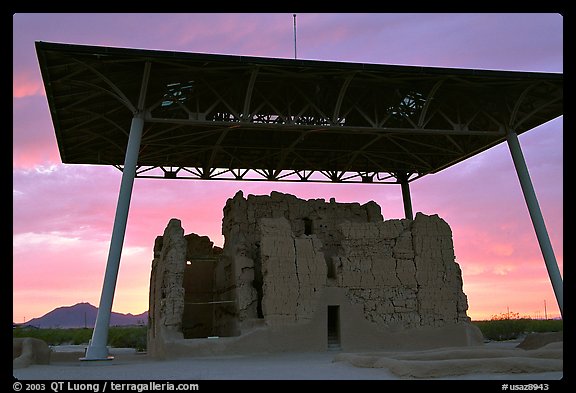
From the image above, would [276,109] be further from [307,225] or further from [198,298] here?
[198,298]

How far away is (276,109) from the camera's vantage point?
70.8ft

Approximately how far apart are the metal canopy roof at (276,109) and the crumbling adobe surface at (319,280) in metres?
3.10

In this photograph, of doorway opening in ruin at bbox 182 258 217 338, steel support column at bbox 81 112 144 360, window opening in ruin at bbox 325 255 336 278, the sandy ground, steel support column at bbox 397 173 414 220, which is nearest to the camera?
the sandy ground

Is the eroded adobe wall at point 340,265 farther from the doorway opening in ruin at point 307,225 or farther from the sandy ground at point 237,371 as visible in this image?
the sandy ground at point 237,371

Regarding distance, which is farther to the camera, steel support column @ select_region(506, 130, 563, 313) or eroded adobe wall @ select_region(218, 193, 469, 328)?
steel support column @ select_region(506, 130, 563, 313)

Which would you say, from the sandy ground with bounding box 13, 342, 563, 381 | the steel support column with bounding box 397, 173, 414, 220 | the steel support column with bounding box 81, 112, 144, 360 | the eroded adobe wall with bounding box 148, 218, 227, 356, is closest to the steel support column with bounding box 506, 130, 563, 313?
the steel support column with bounding box 397, 173, 414, 220

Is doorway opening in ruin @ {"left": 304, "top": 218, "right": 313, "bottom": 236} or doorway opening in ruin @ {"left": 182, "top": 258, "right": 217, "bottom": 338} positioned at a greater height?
doorway opening in ruin @ {"left": 304, "top": 218, "right": 313, "bottom": 236}

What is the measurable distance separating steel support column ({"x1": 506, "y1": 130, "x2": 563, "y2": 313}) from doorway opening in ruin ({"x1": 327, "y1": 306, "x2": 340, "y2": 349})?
682cm

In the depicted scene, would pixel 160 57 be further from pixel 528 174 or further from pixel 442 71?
pixel 528 174

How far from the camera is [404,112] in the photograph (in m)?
23.4

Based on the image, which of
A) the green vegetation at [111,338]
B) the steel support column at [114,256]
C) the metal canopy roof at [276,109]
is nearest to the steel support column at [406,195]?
the metal canopy roof at [276,109]

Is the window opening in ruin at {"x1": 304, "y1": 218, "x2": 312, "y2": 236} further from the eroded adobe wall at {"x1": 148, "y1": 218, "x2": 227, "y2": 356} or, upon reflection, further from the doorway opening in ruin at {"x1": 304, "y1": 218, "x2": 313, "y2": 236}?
the eroded adobe wall at {"x1": 148, "y1": 218, "x2": 227, "y2": 356}

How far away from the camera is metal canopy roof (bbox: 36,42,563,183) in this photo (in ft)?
62.2

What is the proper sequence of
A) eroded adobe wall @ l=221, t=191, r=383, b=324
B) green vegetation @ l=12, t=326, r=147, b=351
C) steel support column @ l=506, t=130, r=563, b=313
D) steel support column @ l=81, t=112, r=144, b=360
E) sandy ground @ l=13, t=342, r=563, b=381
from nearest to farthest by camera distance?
sandy ground @ l=13, t=342, r=563, b=381 < steel support column @ l=81, t=112, r=144, b=360 < steel support column @ l=506, t=130, r=563, b=313 < eroded adobe wall @ l=221, t=191, r=383, b=324 < green vegetation @ l=12, t=326, r=147, b=351
